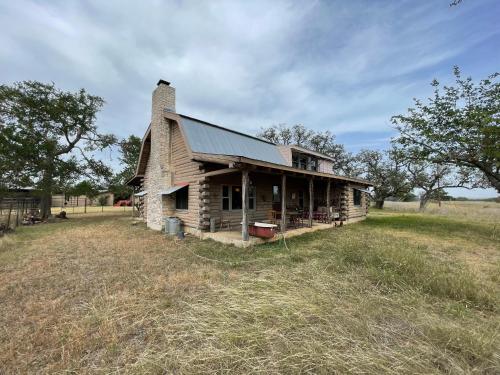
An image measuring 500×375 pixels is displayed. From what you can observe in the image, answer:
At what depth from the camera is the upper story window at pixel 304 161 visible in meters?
16.8

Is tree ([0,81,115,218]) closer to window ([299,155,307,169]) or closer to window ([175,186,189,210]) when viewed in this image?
window ([175,186,189,210])

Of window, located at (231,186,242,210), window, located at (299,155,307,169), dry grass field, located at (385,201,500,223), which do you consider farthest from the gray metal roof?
dry grass field, located at (385,201,500,223)

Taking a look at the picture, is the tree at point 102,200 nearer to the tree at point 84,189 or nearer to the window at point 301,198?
the tree at point 84,189

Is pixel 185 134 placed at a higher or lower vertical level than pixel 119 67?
lower

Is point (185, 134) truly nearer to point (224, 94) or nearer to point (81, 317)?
point (81, 317)

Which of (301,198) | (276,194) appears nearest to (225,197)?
(276,194)

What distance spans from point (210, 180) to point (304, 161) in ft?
34.3

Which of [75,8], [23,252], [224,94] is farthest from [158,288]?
[224,94]

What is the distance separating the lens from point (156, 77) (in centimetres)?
1182

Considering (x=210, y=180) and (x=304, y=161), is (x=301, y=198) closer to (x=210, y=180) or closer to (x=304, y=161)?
(x=304, y=161)

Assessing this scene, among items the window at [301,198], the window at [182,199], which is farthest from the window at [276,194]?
Result: the window at [182,199]

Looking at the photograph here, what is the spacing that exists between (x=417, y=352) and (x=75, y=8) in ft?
42.6

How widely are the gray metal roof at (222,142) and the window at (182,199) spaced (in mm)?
2311

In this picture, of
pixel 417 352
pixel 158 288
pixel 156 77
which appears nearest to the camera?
pixel 417 352
